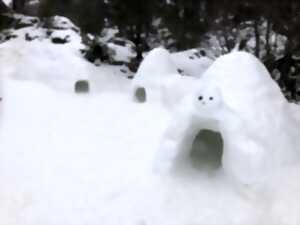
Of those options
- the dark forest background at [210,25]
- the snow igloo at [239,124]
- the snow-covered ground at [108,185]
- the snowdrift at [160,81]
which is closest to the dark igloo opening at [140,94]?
the snowdrift at [160,81]

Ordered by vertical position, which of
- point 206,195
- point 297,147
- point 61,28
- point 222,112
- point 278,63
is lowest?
point 61,28

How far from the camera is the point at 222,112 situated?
15.7 ft

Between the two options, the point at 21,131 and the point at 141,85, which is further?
the point at 141,85

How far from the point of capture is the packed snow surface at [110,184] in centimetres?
452

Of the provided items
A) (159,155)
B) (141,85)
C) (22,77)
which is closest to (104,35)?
(22,77)

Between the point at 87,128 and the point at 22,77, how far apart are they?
11.6ft

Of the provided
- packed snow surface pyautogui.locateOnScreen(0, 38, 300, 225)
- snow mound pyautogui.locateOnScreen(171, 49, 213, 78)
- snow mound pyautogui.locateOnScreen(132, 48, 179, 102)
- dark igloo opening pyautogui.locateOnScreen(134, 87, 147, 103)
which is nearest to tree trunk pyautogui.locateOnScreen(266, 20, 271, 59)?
snow mound pyautogui.locateOnScreen(171, 49, 213, 78)

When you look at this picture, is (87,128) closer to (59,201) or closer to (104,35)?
(59,201)

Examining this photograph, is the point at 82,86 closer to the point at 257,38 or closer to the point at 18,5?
the point at 257,38

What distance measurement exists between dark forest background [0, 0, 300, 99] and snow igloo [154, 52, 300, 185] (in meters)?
3.48

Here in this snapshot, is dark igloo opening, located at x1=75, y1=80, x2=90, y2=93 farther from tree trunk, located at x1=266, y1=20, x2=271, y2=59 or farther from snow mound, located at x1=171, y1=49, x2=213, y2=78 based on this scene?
tree trunk, located at x1=266, y1=20, x2=271, y2=59

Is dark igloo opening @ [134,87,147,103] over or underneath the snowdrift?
underneath

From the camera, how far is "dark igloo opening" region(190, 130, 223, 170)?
5375 millimetres

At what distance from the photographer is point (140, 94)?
8.94m
